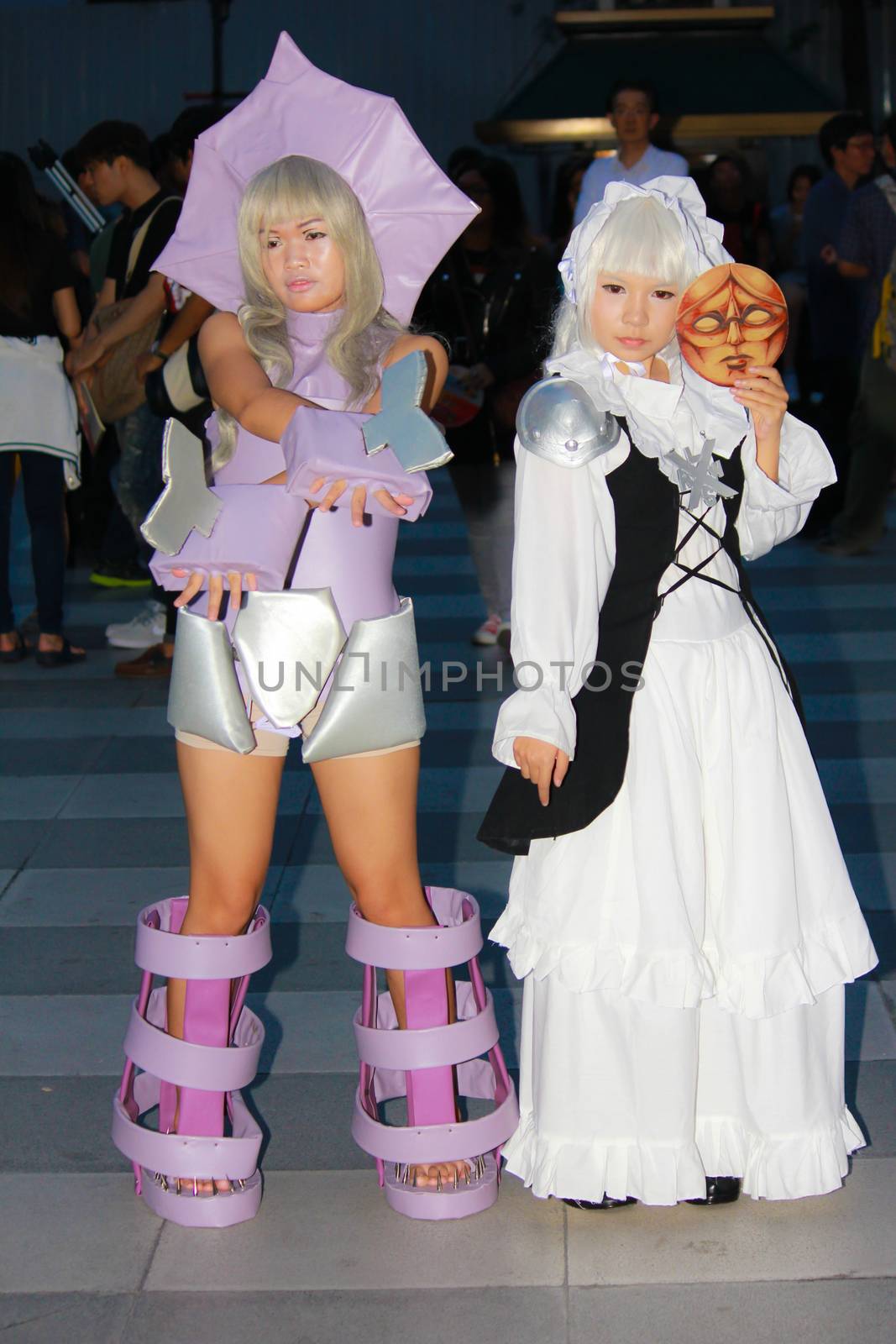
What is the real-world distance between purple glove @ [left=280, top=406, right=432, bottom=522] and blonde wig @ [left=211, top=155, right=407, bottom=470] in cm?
21

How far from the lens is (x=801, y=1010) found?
2.62m

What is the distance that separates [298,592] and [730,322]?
81 cm

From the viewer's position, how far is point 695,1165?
2613 mm

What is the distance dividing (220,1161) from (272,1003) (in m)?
0.87

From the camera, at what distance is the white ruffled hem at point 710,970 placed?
253 cm

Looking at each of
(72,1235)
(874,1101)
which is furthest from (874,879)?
(72,1235)

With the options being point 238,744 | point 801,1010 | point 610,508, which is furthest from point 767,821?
point 238,744

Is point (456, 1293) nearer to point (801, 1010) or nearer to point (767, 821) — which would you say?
point (801, 1010)

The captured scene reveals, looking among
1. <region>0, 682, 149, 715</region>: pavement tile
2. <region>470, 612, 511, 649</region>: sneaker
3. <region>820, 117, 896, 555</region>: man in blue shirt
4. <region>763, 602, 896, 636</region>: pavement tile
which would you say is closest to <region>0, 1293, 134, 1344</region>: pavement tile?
<region>0, 682, 149, 715</region>: pavement tile

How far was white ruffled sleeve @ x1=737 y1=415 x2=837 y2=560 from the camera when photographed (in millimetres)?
2705

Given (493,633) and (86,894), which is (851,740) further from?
(86,894)

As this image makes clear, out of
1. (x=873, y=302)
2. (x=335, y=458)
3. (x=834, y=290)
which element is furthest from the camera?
(x=834, y=290)

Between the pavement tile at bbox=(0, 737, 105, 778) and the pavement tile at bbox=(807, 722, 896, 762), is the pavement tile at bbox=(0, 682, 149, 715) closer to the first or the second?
the pavement tile at bbox=(0, 737, 105, 778)

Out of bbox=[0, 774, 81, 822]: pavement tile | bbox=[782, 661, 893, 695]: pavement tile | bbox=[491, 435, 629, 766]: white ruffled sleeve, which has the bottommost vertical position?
bbox=[0, 774, 81, 822]: pavement tile
